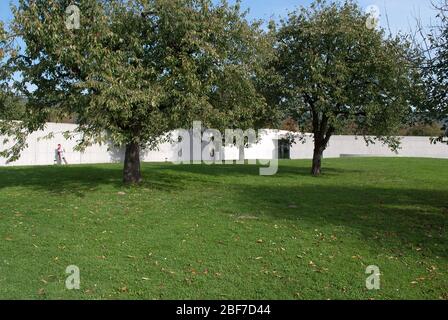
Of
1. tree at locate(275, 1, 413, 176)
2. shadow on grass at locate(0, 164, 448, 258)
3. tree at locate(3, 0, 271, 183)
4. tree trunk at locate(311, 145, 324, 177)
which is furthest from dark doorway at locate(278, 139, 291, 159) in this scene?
tree at locate(3, 0, 271, 183)

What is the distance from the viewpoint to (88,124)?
1293cm

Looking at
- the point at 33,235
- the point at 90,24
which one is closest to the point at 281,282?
the point at 33,235

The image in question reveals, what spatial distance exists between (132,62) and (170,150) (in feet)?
89.9

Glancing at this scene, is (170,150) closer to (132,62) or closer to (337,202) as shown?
(132,62)

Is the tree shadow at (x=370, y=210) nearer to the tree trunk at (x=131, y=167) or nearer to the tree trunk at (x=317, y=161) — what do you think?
the tree trunk at (x=131, y=167)

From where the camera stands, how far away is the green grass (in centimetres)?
598

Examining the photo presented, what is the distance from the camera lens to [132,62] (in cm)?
1383

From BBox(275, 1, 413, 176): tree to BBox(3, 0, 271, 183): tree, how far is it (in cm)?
600

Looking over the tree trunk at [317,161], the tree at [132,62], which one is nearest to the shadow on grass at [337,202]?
the tree at [132,62]

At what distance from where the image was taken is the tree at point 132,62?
483 inches

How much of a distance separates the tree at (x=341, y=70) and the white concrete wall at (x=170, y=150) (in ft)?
18.5
